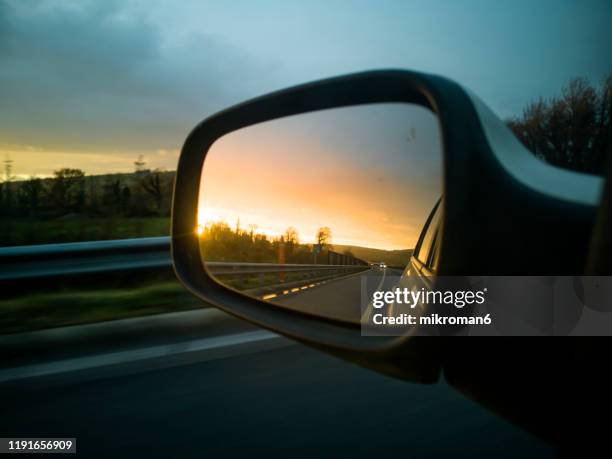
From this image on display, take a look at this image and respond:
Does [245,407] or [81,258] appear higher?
[81,258]

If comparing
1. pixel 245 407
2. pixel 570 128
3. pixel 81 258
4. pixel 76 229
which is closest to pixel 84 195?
pixel 76 229

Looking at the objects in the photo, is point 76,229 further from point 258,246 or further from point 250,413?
point 258,246

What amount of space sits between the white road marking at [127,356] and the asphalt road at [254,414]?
0.11 metres

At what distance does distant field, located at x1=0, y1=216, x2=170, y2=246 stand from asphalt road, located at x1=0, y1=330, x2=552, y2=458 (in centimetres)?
413

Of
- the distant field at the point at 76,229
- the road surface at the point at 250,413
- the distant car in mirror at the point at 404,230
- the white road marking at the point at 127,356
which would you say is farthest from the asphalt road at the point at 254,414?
the distant field at the point at 76,229

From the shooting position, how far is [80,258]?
4.54m

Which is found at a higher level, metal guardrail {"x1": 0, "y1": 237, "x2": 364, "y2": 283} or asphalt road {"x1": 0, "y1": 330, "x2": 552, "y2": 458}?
metal guardrail {"x1": 0, "y1": 237, "x2": 364, "y2": 283}

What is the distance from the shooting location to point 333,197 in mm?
1958

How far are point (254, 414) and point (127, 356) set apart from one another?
4.03ft

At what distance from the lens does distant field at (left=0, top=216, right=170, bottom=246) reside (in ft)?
23.8

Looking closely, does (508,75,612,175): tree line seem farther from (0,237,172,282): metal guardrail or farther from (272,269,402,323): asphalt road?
(0,237,172,282): metal guardrail

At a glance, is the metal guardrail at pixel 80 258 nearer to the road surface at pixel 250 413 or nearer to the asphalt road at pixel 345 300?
the road surface at pixel 250 413

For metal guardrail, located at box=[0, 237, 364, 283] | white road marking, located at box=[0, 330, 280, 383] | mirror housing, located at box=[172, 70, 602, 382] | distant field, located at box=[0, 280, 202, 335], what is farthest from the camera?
distant field, located at box=[0, 280, 202, 335]

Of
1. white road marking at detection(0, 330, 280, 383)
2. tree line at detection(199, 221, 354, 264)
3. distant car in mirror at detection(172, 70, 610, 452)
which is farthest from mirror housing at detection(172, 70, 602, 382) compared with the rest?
white road marking at detection(0, 330, 280, 383)
